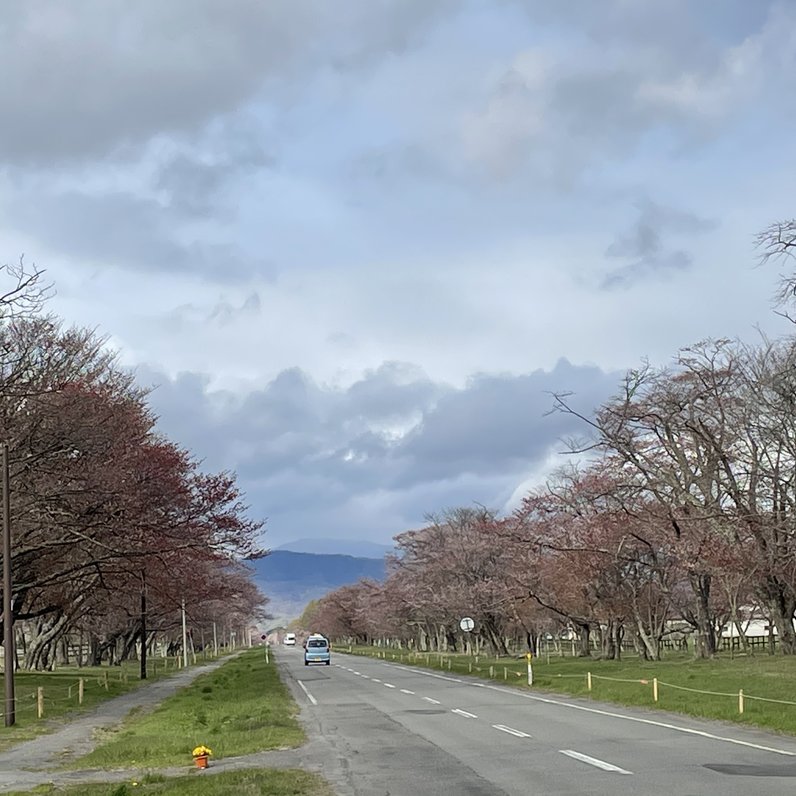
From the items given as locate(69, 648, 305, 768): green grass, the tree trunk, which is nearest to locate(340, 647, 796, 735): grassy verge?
the tree trunk

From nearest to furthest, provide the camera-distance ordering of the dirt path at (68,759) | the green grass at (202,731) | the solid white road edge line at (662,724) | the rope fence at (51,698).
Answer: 1. the dirt path at (68,759)
2. the solid white road edge line at (662,724)
3. the green grass at (202,731)
4. the rope fence at (51,698)

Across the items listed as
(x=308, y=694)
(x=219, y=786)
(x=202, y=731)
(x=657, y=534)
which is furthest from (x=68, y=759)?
(x=657, y=534)

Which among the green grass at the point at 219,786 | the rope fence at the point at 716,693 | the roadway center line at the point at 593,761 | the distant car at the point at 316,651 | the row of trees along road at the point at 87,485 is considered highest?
the row of trees along road at the point at 87,485

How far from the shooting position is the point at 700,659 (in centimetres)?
4406

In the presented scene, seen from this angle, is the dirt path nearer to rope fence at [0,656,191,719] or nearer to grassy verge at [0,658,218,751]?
grassy verge at [0,658,218,751]

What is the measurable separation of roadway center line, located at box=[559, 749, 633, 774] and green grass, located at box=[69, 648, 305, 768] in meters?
5.23

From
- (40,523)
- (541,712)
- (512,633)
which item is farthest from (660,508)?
(512,633)

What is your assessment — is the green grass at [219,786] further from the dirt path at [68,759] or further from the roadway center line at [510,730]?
the roadway center line at [510,730]

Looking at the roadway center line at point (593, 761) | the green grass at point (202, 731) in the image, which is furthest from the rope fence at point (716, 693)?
the green grass at point (202, 731)

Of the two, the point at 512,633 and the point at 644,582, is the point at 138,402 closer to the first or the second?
the point at 644,582

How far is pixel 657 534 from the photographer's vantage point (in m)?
44.1

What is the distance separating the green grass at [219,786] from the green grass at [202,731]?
2.80m

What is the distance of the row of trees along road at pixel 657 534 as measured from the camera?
3422cm

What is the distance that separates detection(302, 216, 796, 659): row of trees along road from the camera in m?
34.2
